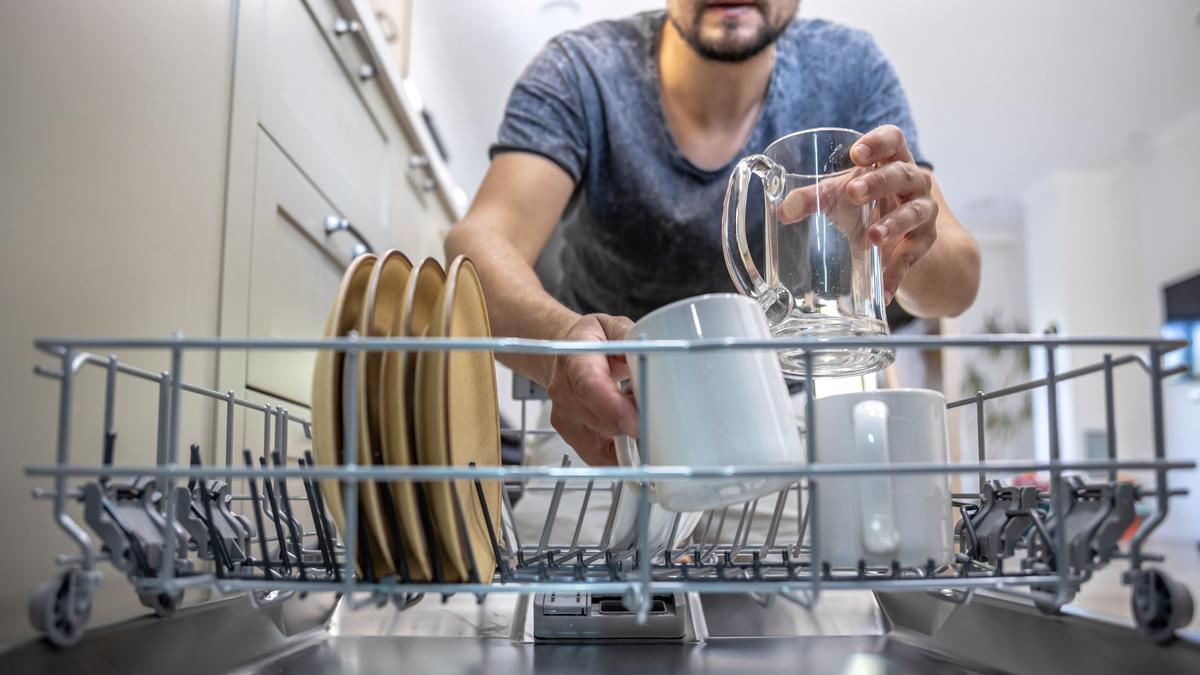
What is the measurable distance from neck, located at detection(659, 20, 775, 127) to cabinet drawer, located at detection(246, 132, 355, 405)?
0.46 metres

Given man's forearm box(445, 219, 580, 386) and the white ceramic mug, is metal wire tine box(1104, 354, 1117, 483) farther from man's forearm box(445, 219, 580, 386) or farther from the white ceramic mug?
man's forearm box(445, 219, 580, 386)

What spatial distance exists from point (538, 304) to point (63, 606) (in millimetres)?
441

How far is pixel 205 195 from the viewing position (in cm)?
82

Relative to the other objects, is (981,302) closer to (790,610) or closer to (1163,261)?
(1163,261)

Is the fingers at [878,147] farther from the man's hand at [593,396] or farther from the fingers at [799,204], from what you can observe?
the man's hand at [593,396]

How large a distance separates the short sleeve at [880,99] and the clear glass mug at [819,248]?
54cm

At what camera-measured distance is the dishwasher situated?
31cm

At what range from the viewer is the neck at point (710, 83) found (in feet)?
3.54

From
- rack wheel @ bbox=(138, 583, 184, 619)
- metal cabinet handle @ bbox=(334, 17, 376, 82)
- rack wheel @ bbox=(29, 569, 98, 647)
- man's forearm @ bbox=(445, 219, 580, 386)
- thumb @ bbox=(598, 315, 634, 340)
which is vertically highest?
metal cabinet handle @ bbox=(334, 17, 376, 82)

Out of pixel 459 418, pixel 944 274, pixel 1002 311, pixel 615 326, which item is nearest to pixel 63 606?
pixel 459 418

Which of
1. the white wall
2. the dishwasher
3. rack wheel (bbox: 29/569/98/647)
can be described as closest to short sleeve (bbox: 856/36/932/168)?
the dishwasher

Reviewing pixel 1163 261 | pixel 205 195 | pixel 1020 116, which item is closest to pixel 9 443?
pixel 205 195

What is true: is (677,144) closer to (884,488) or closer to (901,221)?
(901,221)

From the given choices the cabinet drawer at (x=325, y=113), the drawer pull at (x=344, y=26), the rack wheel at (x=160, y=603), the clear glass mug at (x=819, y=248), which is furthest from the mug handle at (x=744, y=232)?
the drawer pull at (x=344, y=26)
